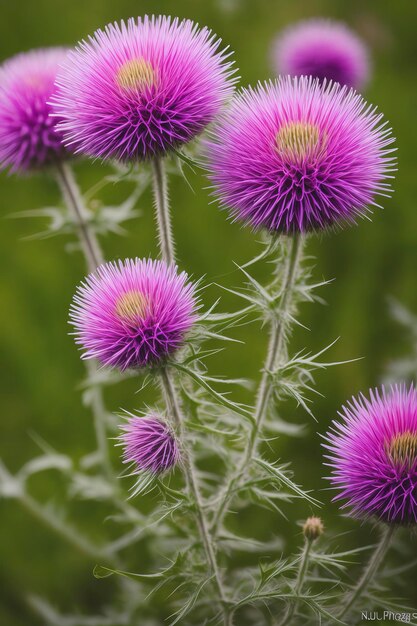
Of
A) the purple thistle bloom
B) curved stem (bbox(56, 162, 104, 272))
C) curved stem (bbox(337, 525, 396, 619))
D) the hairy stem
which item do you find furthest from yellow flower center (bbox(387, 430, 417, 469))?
curved stem (bbox(56, 162, 104, 272))

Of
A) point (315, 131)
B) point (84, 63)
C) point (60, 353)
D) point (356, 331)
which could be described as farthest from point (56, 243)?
point (315, 131)

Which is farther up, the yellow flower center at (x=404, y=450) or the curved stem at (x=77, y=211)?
the curved stem at (x=77, y=211)

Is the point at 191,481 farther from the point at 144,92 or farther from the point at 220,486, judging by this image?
the point at 144,92

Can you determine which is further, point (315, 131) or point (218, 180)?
point (218, 180)

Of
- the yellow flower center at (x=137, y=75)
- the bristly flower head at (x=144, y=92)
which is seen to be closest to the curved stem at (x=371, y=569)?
the bristly flower head at (x=144, y=92)

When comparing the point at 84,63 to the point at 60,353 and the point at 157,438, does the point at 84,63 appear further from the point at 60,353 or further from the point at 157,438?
the point at 60,353

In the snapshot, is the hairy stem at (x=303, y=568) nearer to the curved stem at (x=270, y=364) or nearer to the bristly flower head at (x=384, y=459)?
the bristly flower head at (x=384, y=459)
